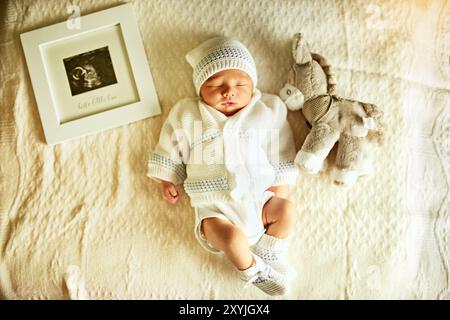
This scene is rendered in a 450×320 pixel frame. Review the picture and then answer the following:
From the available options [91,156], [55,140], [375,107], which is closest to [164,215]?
[91,156]

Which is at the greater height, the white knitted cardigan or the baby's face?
the baby's face

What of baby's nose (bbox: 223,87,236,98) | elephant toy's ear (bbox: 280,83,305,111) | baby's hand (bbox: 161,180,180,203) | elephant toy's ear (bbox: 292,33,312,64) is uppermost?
elephant toy's ear (bbox: 292,33,312,64)

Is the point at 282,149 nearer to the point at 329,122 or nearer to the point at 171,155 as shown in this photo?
the point at 329,122

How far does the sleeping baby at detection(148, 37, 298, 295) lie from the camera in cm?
112

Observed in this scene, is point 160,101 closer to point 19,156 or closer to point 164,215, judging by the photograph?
point 164,215

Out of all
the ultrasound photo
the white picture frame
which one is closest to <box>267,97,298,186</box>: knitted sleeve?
the white picture frame

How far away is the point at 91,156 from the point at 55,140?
4.5 inches

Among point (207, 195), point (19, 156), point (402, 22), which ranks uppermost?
point (402, 22)

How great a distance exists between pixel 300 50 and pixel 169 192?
21.1 inches

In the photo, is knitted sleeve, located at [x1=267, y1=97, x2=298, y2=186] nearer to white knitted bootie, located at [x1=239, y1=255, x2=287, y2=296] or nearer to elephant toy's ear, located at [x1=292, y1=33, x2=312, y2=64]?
elephant toy's ear, located at [x1=292, y1=33, x2=312, y2=64]

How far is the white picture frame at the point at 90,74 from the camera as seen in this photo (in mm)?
1255

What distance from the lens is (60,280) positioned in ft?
4.02

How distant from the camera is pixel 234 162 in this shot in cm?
114

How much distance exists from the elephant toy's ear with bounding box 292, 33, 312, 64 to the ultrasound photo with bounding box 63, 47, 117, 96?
53 centimetres
